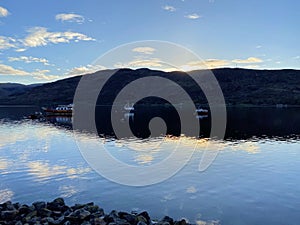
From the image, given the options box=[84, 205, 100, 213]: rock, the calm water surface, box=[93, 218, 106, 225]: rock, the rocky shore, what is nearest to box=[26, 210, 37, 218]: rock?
the rocky shore

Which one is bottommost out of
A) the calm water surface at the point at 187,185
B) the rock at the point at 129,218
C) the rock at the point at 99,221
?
the calm water surface at the point at 187,185

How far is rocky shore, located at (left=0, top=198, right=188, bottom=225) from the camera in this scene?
19328 millimetres

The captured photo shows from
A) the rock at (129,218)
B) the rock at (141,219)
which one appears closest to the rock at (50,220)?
the rock at (129,218)

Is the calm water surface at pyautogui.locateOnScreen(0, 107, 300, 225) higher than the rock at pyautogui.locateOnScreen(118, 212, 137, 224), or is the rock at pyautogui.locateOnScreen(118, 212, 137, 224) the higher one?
the rock at pyautogui.locateOnScreen(118, 212, 137, 224)

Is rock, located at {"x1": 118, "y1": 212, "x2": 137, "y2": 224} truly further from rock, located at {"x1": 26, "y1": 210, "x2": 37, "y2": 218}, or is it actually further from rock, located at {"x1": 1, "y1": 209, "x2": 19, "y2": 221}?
rock, located at {"x1": 1, "y1": 209, "x2": 19, "y2": 221}

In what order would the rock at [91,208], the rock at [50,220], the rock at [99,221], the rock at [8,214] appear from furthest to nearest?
1. the rock at [91,208]
2. the rock at [8,214]
3. the rock at [50,220]
4. the rock at [99,221]

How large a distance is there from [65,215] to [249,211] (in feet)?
42.2

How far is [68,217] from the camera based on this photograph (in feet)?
64.5

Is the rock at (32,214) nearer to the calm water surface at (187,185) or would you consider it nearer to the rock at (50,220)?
the rock at (50,220)

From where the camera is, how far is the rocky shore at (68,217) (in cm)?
1933

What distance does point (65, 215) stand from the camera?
67.4ft

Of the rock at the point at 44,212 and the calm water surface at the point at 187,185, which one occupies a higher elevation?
the rock at the point at 44,212

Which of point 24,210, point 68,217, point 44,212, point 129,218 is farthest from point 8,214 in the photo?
point 129,218

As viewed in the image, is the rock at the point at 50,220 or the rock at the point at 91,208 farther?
the rock at the point at 91,208
